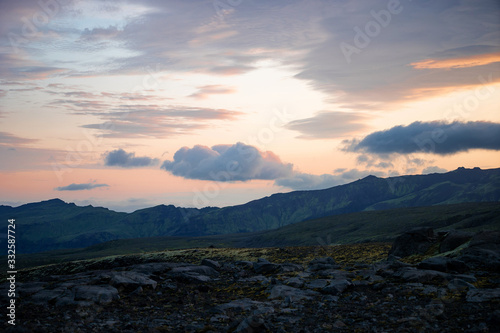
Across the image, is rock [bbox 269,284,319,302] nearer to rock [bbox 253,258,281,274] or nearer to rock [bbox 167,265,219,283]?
rock [bbox 167,265,219,283]

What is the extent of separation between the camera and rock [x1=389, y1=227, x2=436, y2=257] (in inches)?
1620

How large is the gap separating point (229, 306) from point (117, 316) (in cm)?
665

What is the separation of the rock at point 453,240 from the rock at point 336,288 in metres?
18.1

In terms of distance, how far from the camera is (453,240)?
1459 inches

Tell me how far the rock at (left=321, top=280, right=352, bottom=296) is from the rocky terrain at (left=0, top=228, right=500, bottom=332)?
7 cm

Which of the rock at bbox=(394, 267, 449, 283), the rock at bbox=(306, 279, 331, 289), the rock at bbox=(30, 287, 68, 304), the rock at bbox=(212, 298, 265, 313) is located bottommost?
the rock at bbox=(212, 298, 265, 313)

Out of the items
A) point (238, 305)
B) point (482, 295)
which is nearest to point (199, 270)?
point (238, 305)

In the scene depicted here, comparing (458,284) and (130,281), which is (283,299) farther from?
(130,281)

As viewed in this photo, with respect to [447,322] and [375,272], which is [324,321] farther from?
[375,272]

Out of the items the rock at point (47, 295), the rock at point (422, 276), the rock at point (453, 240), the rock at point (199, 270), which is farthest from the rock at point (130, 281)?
the rock at point (453, 240)

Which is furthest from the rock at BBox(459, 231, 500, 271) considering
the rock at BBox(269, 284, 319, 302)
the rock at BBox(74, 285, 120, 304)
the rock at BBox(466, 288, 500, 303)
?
the rock at BBox(74, 285, 120, 304)

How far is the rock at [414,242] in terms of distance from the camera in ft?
135

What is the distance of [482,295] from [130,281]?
23.7m

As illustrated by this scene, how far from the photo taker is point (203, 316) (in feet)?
67.9
